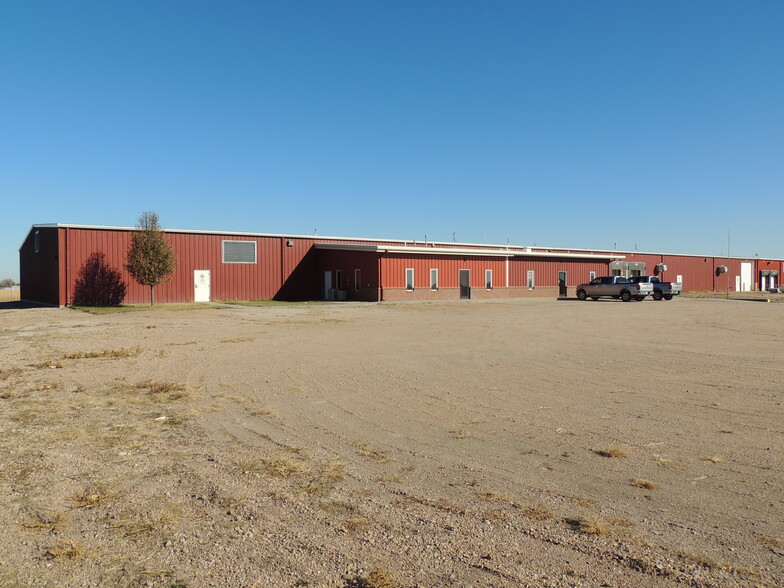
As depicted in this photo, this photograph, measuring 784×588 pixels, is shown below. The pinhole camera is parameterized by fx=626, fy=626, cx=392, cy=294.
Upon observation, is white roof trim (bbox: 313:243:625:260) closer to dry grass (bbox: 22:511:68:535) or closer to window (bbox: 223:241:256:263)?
window (bbox: 223:241:256:263)

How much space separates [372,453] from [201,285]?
1465 inches

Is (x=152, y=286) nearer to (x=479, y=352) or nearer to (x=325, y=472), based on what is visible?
(x=479, y=352)

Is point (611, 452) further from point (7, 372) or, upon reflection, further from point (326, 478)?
point (7, 372)

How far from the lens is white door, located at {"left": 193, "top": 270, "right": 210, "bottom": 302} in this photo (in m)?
41.2

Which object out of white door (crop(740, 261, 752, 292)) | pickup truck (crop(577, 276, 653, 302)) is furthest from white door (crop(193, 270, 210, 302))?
white door (crop(740, 261, 752, 292))

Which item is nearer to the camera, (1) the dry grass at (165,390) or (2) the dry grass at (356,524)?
(2) the dry grass at (356,524)

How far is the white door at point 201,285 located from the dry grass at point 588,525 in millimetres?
39308

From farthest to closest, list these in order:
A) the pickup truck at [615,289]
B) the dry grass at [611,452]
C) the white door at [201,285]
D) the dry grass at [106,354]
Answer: the pickup truck at [615,289] → the white door at [201,285] → the dry grass at [106,354] → the dry grass at [611,452]

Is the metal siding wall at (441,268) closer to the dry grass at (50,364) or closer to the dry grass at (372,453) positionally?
the dry grass at (50,364)

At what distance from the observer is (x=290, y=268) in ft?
149

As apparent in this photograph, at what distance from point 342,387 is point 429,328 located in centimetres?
1174

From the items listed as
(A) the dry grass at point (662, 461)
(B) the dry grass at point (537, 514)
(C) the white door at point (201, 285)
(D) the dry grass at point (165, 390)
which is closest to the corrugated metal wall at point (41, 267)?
(C) the white door at point (201, 285)

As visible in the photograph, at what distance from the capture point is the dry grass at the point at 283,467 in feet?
18.9

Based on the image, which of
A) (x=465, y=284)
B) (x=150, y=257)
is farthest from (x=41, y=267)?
(x=465, y=284)
